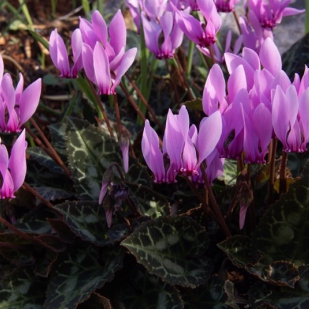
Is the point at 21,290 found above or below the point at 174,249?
below

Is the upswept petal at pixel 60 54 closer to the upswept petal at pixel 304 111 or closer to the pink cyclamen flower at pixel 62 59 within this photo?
the pink cyclamen flower at pixel 62 59

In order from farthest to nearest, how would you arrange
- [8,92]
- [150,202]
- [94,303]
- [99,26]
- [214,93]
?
[150,202], [94,303], [99,26], [8,92], [214,93]

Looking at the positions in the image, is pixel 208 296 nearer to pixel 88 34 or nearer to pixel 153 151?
pixel 153 151

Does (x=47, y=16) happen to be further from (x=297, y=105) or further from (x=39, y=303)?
(x=297, y=105)

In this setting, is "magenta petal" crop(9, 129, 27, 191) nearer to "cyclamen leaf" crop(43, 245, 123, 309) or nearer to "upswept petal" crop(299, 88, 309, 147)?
"cyclamen leaf" crop(43, 245, 123, 309)

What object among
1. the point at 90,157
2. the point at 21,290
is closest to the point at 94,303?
the point at 21,290

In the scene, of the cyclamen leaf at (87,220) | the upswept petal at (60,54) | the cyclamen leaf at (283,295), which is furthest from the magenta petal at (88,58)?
the cyclamen leaf at (283,295)

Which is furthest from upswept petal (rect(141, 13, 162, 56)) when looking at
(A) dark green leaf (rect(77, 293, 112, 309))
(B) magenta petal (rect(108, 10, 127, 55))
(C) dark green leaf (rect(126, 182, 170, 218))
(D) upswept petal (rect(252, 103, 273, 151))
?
(A) dark green leaf (rect(77, 293, 112, 309))
